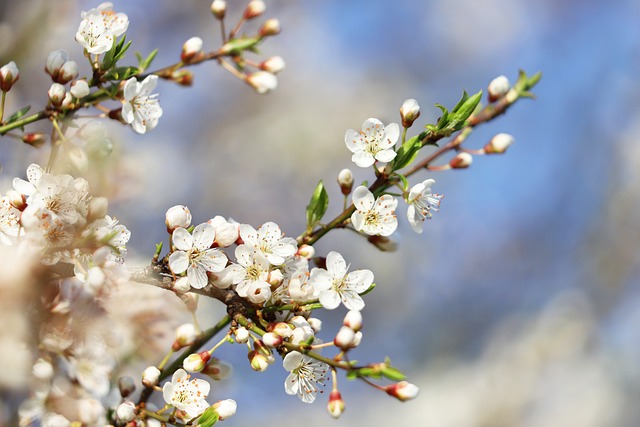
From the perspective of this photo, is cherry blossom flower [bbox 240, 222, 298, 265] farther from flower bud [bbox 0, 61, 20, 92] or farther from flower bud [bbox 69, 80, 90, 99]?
flower bud [bbox 0, 61, 20, 92]

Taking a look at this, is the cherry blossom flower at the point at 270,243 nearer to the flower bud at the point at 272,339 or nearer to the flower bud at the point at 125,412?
the flower bud at the point at 272,339

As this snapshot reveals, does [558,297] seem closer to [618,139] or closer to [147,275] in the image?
[618,139]

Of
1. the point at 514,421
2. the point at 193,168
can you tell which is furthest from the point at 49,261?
the point at 514,421

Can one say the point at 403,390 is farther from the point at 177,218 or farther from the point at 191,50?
the point at 191,50

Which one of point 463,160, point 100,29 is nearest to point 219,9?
point 100,29

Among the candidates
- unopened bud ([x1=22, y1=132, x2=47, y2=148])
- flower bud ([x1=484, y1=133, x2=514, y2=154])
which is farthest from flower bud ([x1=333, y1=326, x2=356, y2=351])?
unopened bud ([x1=22, y1=132, x2=47, y2=148])
